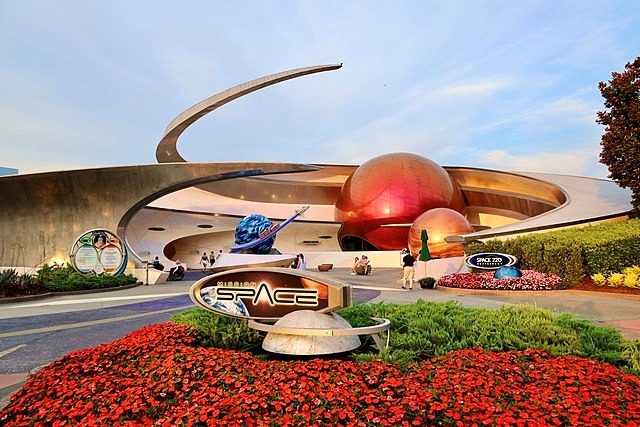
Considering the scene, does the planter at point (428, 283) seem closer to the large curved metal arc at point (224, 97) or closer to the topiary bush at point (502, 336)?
the topiary bush at point (502, 336)

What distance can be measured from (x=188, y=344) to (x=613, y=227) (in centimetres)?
1488

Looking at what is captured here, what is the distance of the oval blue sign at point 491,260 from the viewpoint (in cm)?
1412

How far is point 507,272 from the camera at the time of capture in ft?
44.0

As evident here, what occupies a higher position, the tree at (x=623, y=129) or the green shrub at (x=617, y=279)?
the tree at (x=623, y=129)

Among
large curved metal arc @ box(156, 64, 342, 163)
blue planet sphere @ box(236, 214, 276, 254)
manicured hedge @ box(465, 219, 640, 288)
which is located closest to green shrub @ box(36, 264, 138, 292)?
blue planet sphere @ box(236, 214, 276, 254)

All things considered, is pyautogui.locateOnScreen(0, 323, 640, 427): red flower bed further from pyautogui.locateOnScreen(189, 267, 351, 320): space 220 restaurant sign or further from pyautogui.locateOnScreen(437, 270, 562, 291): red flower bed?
pyautogui.locateOnScreen(437, 270, 562, 291): red flower bed

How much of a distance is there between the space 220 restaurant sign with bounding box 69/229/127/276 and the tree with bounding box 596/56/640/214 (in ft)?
66.2

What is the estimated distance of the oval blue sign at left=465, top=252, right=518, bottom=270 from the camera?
1412 centimetres

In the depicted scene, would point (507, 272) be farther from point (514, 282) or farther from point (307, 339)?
point (307, 339)

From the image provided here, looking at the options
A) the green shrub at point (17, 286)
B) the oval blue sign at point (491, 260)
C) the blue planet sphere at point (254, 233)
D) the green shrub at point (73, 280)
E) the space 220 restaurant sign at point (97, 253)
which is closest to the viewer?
the green shrub at point (17, 286)

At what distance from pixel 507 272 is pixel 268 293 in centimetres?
1088

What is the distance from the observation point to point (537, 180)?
101ft

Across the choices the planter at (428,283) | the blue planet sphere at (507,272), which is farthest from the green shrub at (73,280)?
the blue planet sphere at (507,272)

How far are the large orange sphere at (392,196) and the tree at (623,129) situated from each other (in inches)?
615
